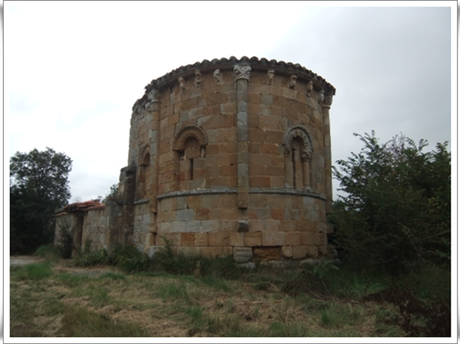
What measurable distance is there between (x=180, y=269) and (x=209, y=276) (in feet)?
3.40

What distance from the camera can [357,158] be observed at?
10180 millimetres

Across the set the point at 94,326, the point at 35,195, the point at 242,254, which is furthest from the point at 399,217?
the point at 35,195

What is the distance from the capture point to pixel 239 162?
29.6 ft

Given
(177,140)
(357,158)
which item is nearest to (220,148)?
(177,140)

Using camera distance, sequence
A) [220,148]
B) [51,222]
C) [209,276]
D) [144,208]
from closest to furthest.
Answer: [209,276], [220,148], [144,208], [51,222]

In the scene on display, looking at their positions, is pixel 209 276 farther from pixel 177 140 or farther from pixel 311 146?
pixel 311 146

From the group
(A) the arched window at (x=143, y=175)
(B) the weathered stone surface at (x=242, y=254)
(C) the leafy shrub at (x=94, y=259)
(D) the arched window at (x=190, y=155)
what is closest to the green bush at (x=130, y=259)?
(C) the leafy shrub at (x=94, y=259)

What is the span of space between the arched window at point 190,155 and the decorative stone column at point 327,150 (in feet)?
13.3

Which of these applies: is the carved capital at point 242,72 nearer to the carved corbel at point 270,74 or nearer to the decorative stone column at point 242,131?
the decorative stone column at point 242,131

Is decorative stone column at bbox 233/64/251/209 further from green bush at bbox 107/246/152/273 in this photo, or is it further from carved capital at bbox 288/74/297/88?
green bush at bbox 107/246/152/273

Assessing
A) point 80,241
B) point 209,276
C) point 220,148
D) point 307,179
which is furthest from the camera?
point 80,241

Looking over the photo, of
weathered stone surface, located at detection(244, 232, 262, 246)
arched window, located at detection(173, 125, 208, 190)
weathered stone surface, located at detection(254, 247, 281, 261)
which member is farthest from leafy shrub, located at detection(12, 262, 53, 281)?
weathered stone surface, located at detection(254, 247, 281, 261)

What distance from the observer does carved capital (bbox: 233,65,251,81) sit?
9.41m

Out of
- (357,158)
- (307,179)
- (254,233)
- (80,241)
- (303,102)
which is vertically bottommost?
(80,241)
